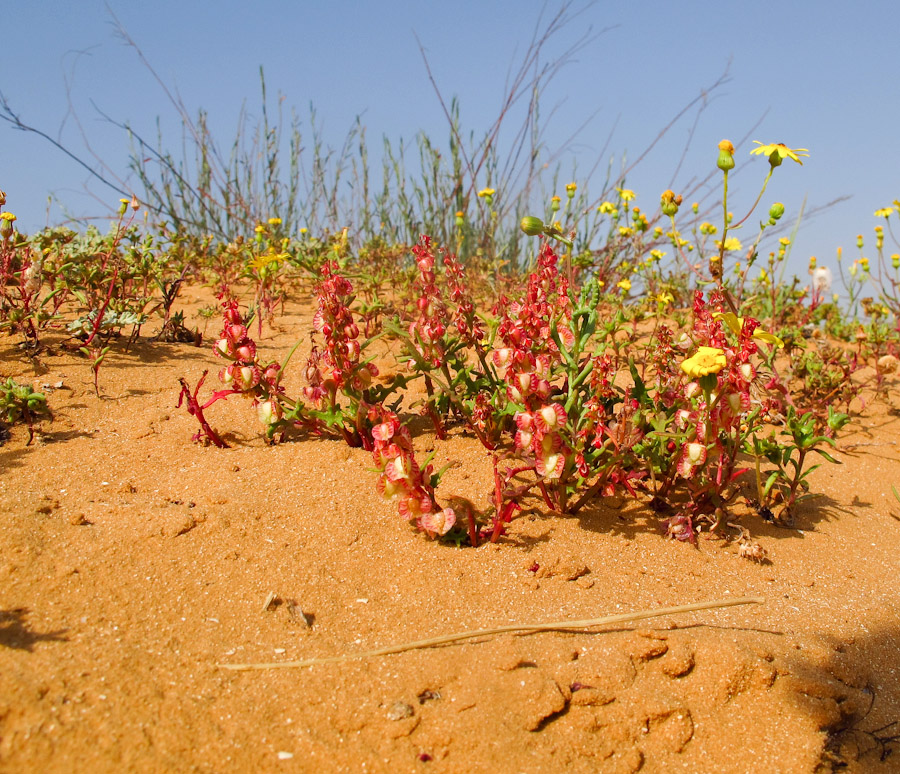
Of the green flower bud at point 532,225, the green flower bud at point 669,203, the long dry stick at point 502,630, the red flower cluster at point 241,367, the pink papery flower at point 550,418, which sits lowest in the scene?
the long dry stick at point 502,630

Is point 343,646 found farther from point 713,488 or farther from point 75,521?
point 713,488

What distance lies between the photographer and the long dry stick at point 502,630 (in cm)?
150

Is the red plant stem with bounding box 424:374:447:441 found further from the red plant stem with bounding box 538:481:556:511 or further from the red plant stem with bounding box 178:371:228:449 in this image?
the red plant stem with bounding box 178:371:228:449

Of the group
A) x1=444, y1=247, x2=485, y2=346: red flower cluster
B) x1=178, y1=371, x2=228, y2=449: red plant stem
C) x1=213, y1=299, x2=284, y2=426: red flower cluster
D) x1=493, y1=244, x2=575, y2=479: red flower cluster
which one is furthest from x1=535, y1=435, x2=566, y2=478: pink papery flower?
x1=178, y1=371, x2=228, y2=449: red plant stem

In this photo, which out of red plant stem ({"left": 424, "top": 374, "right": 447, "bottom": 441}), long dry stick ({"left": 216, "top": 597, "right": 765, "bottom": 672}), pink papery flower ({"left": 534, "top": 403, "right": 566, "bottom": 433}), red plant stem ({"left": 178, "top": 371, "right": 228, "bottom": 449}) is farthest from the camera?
red plant stem ({"left": 424, "top": 374, "right": 447, "bottom": 441})

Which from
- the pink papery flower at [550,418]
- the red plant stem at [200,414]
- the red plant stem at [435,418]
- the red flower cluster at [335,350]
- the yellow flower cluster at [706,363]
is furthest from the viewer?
the red plant stem at [435,418]

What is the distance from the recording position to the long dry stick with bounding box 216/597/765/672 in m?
1.50

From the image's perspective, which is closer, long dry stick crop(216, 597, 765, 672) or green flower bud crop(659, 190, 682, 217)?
long dry stick crop(216, 597, 765, 672)

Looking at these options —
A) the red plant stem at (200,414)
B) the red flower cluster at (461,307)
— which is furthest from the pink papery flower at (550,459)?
the red plant stem at (200,414)

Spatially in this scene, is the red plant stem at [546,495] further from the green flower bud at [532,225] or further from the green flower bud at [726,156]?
the green flower bud at [726,156]

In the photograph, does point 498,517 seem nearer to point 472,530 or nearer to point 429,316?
point 472,530

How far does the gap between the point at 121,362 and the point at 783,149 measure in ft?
8.50

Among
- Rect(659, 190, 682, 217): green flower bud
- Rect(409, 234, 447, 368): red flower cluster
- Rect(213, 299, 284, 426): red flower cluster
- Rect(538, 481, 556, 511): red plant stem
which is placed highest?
Rect(659, 190, 682, 217): green flower bud

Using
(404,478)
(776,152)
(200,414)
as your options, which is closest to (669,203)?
(776,152)
